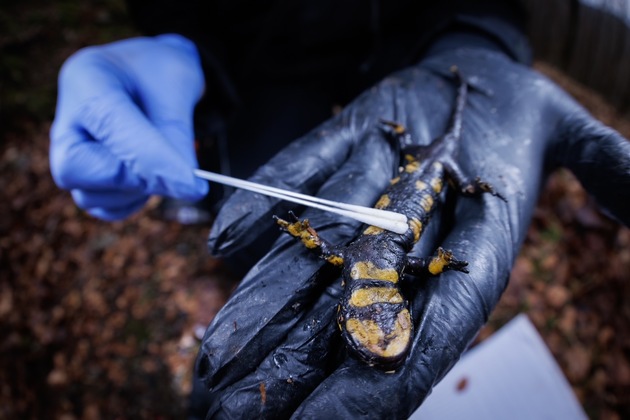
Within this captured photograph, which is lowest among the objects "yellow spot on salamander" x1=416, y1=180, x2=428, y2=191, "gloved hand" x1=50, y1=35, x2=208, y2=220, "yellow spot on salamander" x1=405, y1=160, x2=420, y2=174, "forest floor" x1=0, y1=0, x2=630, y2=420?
"forest floor" x1=0, y1=0, x2=630, y2=420

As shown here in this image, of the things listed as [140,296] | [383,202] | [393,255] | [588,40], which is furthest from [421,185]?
[588,40]

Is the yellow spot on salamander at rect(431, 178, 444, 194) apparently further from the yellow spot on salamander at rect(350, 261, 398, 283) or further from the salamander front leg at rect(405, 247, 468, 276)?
the yellow spot on salamander at rect(350, 261, 398, 283)

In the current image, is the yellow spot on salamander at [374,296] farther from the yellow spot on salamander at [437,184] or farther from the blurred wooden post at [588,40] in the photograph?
the blurred wooden post at [588,40]

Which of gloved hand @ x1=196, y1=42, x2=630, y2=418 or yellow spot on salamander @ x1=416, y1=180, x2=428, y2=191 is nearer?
gloved hand @ x1=196, y1=42, x2=630, y2=418

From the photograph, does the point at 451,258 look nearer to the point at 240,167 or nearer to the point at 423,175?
the point at 423,175

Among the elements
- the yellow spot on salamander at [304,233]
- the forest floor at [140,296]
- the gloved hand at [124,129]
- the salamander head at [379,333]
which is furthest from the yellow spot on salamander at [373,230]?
the forest floor at [140,296]

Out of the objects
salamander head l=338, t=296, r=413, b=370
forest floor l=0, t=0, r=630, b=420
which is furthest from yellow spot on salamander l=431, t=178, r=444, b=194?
forest floor l=0, t=0, r=630, b=420

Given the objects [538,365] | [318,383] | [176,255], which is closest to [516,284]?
[538,365]
